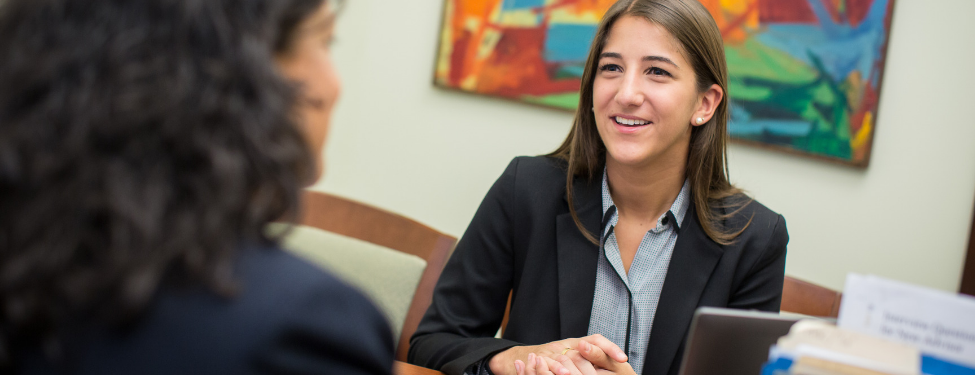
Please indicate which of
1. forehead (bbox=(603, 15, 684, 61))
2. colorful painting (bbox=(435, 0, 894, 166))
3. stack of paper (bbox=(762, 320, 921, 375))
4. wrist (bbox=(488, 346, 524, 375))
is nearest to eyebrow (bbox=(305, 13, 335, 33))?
stack of paper (bbox=(762, 320, 921, 375))

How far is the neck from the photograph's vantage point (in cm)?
154

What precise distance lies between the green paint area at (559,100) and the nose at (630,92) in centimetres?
91

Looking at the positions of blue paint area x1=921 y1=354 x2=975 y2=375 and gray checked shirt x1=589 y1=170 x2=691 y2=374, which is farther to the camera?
gray checked shirt x1=589 y1=170 x2=691 y2=374

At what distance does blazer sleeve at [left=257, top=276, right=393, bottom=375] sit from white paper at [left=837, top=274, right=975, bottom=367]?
1.49ft

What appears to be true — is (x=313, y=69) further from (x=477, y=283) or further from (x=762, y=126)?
(x=762, y=126)

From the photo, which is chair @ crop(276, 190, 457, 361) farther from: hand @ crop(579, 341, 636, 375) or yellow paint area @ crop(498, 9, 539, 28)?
yellow paint area @ crop(498, 9, 539, 28)

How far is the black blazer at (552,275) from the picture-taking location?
1408mm

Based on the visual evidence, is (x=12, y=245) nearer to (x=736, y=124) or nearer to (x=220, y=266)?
(x=220, y=266)

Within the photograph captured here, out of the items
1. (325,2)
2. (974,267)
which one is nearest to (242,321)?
(325,2)

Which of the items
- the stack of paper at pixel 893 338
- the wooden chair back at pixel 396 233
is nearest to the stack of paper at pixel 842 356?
the stack of paper at pixel 893 338

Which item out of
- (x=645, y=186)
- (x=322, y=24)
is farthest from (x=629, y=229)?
(x=322, y=24)

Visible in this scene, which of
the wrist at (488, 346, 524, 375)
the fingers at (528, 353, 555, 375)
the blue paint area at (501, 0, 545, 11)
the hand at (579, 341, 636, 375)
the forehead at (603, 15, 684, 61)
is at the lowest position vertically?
the wrist at (488, 346, 524, 375)

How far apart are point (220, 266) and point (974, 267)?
2073 millimetres

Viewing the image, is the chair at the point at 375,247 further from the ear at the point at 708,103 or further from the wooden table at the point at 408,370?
the ear at the point at 708,103
